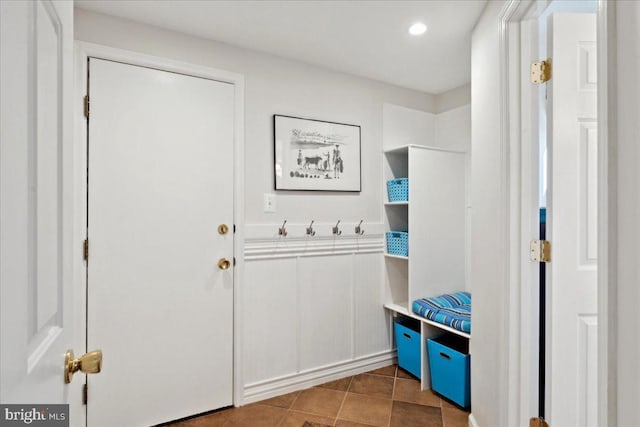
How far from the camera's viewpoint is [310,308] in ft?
8.34

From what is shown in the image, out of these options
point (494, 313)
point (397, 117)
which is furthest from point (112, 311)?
point (397, 117)

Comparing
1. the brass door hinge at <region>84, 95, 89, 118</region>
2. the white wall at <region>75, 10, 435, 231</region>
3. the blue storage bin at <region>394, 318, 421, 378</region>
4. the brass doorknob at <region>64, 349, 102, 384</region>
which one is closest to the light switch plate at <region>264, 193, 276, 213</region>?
the white wall at <region>75, 10, 435, 231</region>

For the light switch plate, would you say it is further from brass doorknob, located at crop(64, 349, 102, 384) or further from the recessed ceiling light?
brass doorknob, located at crop(64, 349, 102, 384)

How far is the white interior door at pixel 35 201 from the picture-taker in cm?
42

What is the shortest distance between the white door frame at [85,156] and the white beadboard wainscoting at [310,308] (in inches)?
2.5

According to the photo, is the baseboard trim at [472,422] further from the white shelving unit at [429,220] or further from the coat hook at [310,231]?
the coat hook at [310,231]

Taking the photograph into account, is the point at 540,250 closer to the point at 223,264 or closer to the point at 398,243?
the point at 398,243

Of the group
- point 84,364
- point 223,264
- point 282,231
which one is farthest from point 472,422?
point 84,364

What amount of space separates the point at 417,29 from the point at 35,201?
7.15 feet

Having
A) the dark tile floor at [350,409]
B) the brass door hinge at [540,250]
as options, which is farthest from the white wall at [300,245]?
the brass door hinge at [540,250]

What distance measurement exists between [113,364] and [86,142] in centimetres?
123
